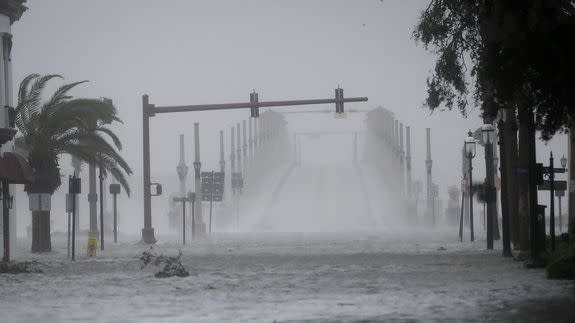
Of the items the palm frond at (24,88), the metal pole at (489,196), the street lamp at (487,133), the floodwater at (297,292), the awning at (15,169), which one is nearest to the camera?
the floodwater at (297,292)

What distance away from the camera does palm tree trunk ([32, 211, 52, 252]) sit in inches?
1624

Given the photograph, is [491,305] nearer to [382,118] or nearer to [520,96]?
[520,96]

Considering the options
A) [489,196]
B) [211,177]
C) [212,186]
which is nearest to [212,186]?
[212,186]

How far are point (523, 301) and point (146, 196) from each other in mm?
35265

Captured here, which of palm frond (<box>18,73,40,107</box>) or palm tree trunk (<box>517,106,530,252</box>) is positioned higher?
palm frond (<box>18,73,40,107</box>)

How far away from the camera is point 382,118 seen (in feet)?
604

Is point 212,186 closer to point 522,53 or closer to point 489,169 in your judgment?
point 489,169

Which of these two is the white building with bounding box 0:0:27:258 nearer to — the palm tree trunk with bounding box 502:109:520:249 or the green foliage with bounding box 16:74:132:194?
the green foliage with bounding box 16:74:132:194

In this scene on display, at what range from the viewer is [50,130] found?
133 ft

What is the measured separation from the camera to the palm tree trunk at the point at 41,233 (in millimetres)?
41250

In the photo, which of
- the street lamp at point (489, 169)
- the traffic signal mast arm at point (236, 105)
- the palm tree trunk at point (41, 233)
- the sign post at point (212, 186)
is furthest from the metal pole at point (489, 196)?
the sign post at point (212, 186)

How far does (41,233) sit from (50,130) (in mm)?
3732

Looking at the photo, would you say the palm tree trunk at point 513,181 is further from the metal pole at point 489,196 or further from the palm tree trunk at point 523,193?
the palm tree trunk at point 523,193

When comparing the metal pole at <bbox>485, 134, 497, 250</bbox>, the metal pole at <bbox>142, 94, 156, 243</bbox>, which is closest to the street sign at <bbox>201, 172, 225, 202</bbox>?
the metal pole at <bbox>142, 94, 156, 243</bbox>
